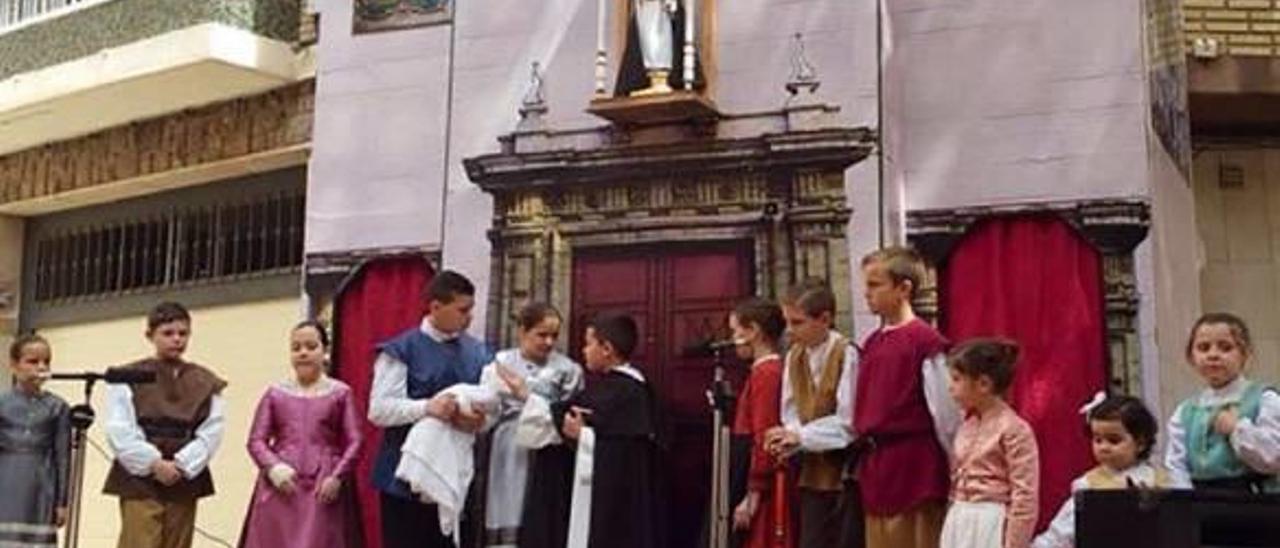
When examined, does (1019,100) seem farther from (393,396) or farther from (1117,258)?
(393,396)

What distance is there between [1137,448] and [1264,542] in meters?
1.07

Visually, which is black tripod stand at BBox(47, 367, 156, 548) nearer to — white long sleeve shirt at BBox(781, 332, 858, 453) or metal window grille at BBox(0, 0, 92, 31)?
white long sleeve shirt at BBox(781, 332, 858, 453)

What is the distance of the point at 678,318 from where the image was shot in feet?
18.0

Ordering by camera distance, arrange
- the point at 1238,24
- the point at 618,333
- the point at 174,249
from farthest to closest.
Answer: the point at 174,249 < the point at 1238,24 < the point at 618,333

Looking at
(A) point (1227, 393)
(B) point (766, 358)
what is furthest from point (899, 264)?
(A) point (1227, 393)

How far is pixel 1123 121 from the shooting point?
5000 mm

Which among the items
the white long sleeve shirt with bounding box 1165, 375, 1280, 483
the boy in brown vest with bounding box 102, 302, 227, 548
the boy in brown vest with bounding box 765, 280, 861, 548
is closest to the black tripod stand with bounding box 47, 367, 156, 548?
the boy in brown vest with bounding box 102, 302, 227, 548

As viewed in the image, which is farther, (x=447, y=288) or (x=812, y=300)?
(x=447, y=288)

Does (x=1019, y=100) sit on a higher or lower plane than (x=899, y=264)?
higher

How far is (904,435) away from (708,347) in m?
0.79

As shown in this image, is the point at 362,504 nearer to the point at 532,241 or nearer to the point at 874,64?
the point at 532,241

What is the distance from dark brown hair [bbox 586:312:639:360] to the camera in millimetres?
5141

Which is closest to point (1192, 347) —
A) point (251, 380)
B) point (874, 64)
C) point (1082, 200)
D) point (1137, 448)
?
point (1137, 448)

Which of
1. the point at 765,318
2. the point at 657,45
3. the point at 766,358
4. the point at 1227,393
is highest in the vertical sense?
the point at 657,45
